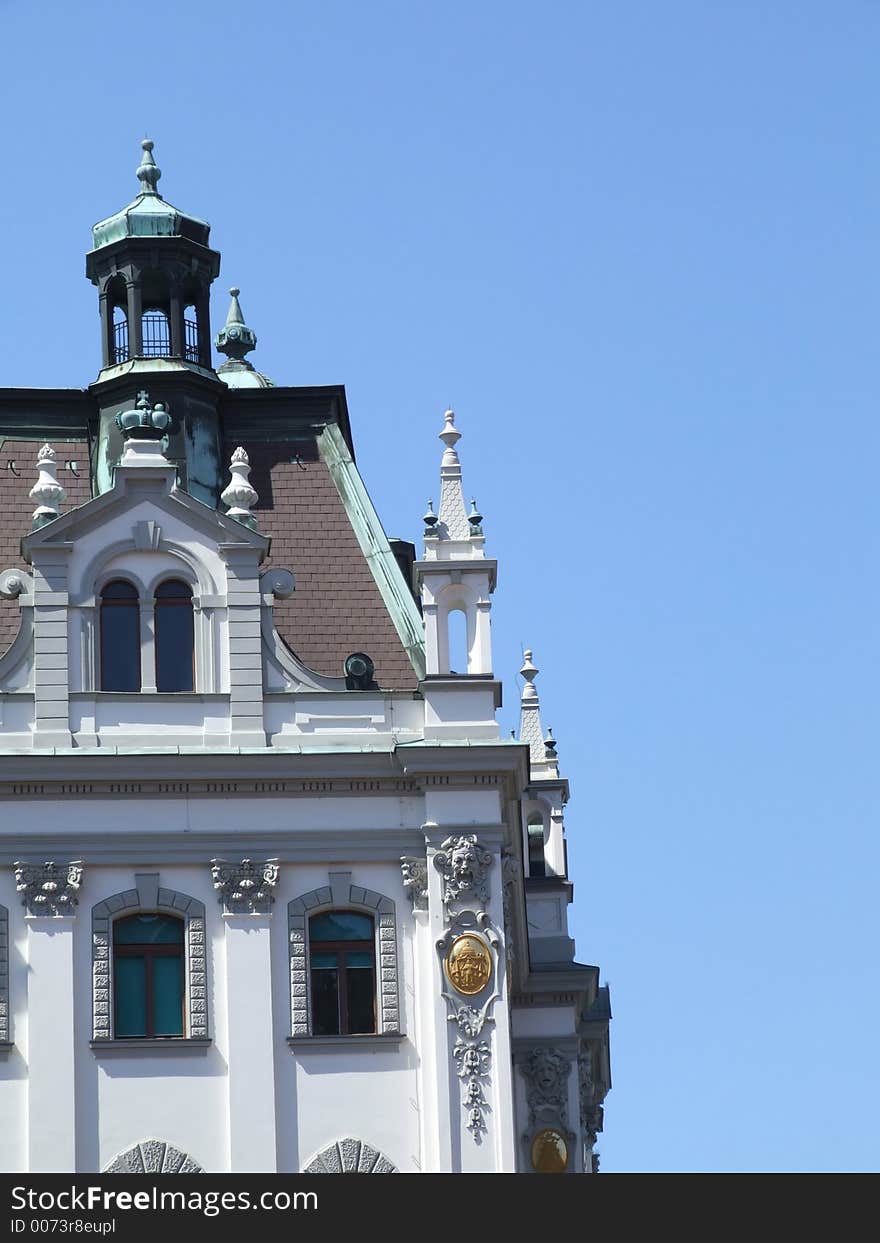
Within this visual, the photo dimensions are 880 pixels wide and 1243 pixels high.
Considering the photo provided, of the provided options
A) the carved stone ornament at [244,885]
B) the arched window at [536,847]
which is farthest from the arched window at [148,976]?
the arched window at [536,847]

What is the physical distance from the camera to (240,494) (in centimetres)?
6481

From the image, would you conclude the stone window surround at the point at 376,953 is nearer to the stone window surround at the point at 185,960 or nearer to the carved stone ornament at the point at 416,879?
the carved stone ornament at the point at 416,879

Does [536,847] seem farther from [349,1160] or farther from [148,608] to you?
[349,1160]

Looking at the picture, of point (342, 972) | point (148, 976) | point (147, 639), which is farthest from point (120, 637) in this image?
point (342, 972)

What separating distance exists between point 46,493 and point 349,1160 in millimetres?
13828

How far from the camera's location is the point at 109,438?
224 feet

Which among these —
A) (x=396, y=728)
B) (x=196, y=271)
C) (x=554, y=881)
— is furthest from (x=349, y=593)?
(x=554, y=881)

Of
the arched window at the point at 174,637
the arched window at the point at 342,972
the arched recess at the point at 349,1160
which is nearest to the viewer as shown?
the arched recess at the point at 349,1160

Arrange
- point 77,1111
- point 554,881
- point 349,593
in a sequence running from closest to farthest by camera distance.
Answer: point 77,1111 → point 349,593 → point 554,881

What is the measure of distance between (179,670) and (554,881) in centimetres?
2004

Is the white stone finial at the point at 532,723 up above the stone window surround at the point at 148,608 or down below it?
above

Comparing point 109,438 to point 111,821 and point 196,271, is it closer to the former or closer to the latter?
point 196,271

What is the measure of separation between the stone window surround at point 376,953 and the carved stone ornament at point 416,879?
428 mm

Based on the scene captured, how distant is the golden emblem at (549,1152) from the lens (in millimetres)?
71500
